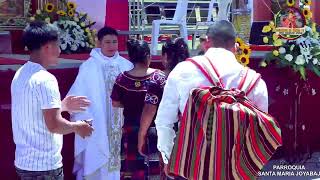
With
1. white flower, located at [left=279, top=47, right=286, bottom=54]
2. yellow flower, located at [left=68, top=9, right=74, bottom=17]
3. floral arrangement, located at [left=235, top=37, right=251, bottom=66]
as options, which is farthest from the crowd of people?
yellow flower, located at [left=68, top=9, right=74, bottom=17]

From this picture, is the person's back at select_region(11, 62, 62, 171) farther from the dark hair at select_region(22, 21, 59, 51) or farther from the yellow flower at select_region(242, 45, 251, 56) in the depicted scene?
the yellow flower at select_region(242, 45, 251, 56)

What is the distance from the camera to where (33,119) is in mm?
3346

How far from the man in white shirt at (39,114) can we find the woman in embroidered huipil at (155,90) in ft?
2.67

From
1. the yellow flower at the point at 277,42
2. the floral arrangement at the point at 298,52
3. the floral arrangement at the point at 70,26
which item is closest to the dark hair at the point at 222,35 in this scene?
the floral arrangement at the point at 298,52

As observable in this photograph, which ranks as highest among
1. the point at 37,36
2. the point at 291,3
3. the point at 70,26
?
→ the point at 291,3

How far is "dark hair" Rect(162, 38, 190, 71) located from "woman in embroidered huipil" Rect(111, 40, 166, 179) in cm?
27

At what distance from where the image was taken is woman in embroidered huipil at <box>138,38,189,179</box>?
4.21m

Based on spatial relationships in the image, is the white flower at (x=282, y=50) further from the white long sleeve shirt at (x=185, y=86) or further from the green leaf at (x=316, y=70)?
the white long sleeve shirt at (x=185, y=86)

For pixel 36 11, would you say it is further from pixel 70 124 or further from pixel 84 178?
pixel 70 124

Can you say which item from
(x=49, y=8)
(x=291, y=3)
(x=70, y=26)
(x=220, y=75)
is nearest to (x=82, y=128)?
(x=220, y=75)

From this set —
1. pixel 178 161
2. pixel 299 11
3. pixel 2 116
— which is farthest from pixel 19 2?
pixel 178 161

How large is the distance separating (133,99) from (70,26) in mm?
2409

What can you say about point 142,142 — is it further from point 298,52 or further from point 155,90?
point 298,52

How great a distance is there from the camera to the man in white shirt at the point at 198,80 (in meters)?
3.19
